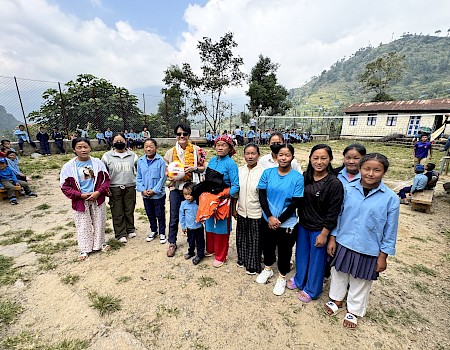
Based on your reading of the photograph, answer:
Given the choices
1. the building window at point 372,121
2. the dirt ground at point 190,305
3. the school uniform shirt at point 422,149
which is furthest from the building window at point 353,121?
the dirt ground at point 190,305

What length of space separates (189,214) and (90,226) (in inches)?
A: 63.7

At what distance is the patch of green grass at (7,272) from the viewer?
2945 mm

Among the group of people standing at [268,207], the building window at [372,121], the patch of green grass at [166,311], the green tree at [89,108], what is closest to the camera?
the group of people standing at [268,207]

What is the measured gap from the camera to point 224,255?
3340 millimetres

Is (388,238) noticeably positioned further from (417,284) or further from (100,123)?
(100,123)

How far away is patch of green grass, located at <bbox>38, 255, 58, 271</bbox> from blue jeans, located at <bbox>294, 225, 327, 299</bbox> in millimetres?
3469

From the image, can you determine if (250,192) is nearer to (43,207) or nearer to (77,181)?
(77,181)

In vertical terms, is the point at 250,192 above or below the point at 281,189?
below

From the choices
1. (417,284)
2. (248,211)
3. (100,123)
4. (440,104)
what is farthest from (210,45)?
(440,104)

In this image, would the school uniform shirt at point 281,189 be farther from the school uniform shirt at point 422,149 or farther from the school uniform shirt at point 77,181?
the school uniform shirt at point 422,149

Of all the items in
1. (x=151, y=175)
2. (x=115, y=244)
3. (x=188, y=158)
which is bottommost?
(x=115, y=244)

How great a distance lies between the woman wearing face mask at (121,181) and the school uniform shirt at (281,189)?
7.61 feet

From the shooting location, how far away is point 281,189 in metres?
2.56

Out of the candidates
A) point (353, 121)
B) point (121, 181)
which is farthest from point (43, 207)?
point (353, 121)
